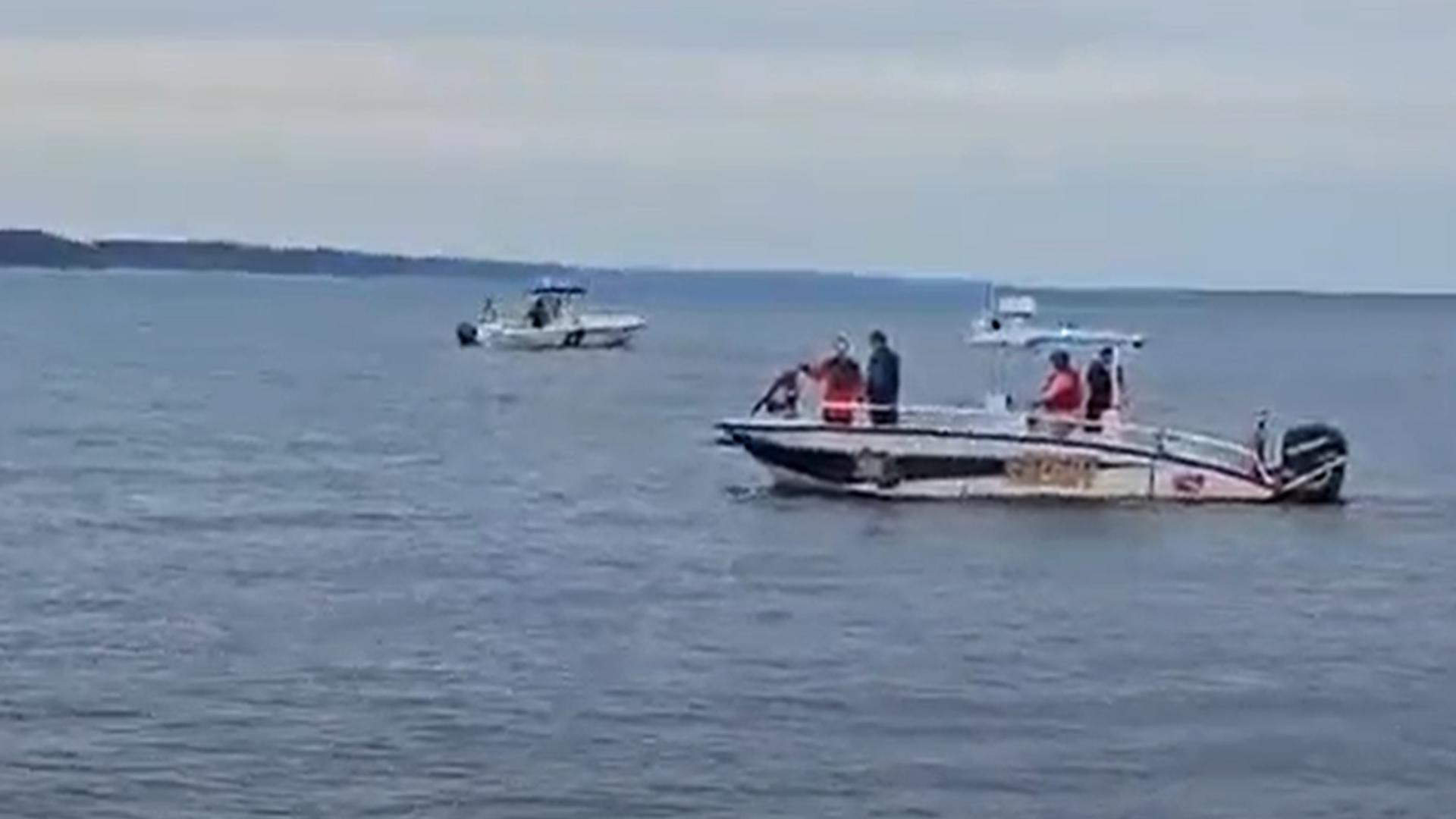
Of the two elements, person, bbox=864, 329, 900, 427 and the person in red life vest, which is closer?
person, bbox=864, 329, 900, 427

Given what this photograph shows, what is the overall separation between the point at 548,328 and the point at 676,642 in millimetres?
78383

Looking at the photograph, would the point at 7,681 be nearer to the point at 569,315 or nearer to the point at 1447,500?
the point at 1447,500

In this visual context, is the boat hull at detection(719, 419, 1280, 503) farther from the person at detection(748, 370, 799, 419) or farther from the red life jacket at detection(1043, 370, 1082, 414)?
the person at detection(748, 370, 799, 419)

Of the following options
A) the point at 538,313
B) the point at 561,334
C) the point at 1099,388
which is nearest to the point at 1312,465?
the point at 1099,388

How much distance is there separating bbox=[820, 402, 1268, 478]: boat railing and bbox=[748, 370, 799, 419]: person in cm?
64

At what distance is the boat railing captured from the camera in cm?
3803

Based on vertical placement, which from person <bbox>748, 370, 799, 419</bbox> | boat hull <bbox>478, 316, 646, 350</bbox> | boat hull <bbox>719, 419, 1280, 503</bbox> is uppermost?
boat hull <bbox>478, 316, 646, 350</bbox>

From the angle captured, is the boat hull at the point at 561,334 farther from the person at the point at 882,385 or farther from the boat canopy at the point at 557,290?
the person at the point at 882,385

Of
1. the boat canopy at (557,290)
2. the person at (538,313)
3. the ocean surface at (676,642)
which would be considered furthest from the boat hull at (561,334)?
the ocean surface at (676,642)

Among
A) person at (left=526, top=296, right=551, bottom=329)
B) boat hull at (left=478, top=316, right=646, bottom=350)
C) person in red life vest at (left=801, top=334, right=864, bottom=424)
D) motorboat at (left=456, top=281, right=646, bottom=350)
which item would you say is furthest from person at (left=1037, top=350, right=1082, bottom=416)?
person at (left=526, top=296, right=551, bottom=329)

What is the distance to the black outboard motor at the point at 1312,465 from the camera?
130 feet

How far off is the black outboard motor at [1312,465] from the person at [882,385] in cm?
472

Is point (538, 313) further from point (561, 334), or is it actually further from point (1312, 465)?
point (1312, 465)

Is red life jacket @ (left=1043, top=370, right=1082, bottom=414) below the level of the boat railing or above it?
above
